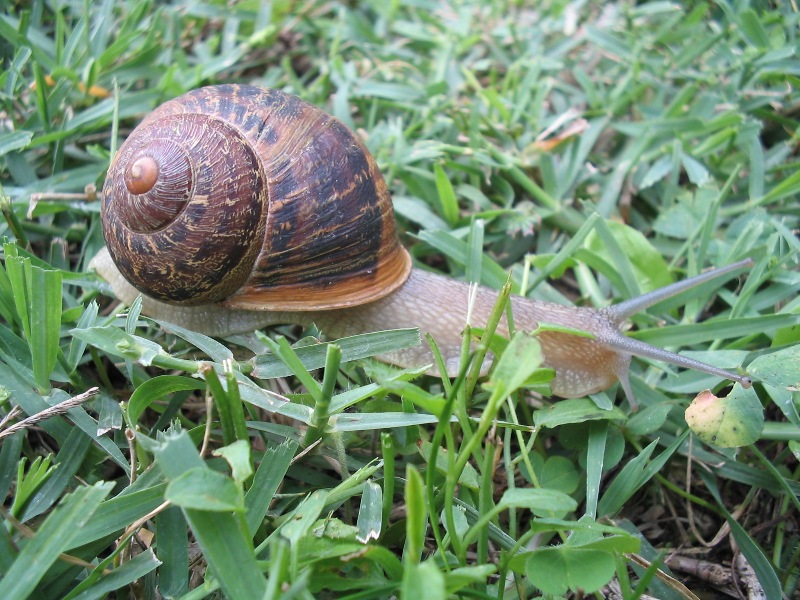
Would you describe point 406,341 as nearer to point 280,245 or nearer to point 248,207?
point 280,245

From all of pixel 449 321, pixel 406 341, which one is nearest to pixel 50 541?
pixel 406 341

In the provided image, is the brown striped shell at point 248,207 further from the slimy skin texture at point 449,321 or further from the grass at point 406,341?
the grass at point 406,341

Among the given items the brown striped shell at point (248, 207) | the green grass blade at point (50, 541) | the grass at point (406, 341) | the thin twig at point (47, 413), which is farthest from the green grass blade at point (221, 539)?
the brown striped shell at point (248, 207)

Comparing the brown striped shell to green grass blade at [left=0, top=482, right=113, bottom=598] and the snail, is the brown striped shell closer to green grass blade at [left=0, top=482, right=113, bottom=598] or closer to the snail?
the snail

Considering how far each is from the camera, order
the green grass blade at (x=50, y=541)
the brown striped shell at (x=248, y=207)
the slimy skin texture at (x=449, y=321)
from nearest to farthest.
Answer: the green grass blade at (x=50, y=541)
the brown striped shell at (x=248, y=207)
the slimy skin texture at (x=449, y=321)

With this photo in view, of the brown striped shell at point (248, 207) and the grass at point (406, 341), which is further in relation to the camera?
the brown striped shell at point (248, 207)

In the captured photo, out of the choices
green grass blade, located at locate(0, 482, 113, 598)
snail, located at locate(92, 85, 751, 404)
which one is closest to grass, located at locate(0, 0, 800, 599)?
green grass blade, located at locate(0, 482, 113, 598)

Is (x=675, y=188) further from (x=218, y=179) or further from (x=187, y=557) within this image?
(x=187, y=557)
